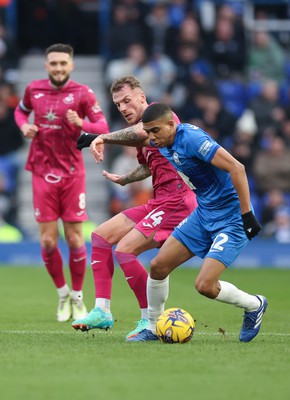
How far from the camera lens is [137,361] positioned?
6.98 m

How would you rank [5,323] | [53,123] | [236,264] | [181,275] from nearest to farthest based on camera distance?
[5,323], [53,123], [181,275], [236,264]

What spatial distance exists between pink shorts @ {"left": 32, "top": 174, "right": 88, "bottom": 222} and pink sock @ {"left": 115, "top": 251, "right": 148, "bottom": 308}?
2.27 m

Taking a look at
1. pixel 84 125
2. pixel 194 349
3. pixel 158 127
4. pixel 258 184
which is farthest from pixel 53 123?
pixel 258 184

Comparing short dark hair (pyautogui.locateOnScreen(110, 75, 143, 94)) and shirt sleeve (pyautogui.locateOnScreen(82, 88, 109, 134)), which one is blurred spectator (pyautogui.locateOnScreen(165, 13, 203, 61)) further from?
short dark hair (pyautogui.locateOnScreen(110, 75, 143, 94))

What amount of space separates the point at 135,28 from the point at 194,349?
13.4m

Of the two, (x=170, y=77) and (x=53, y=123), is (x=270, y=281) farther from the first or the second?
(x=170, y=77)

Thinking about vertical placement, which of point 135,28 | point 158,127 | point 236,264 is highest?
point 158,127

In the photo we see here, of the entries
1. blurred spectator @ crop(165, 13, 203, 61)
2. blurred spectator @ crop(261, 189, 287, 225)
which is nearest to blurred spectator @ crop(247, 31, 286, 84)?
blurred spectator @ crop(165, 13, 203, 61)

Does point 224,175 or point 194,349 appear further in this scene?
point 224,175

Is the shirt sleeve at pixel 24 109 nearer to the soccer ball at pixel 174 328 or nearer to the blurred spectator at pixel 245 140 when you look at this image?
the soccer ball at pixel 174 328

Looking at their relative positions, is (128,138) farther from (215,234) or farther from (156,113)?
(215,234)

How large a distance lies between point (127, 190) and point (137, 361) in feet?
38.2

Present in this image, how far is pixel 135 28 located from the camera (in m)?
20.3

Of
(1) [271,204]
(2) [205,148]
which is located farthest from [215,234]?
(1) [271,204]
